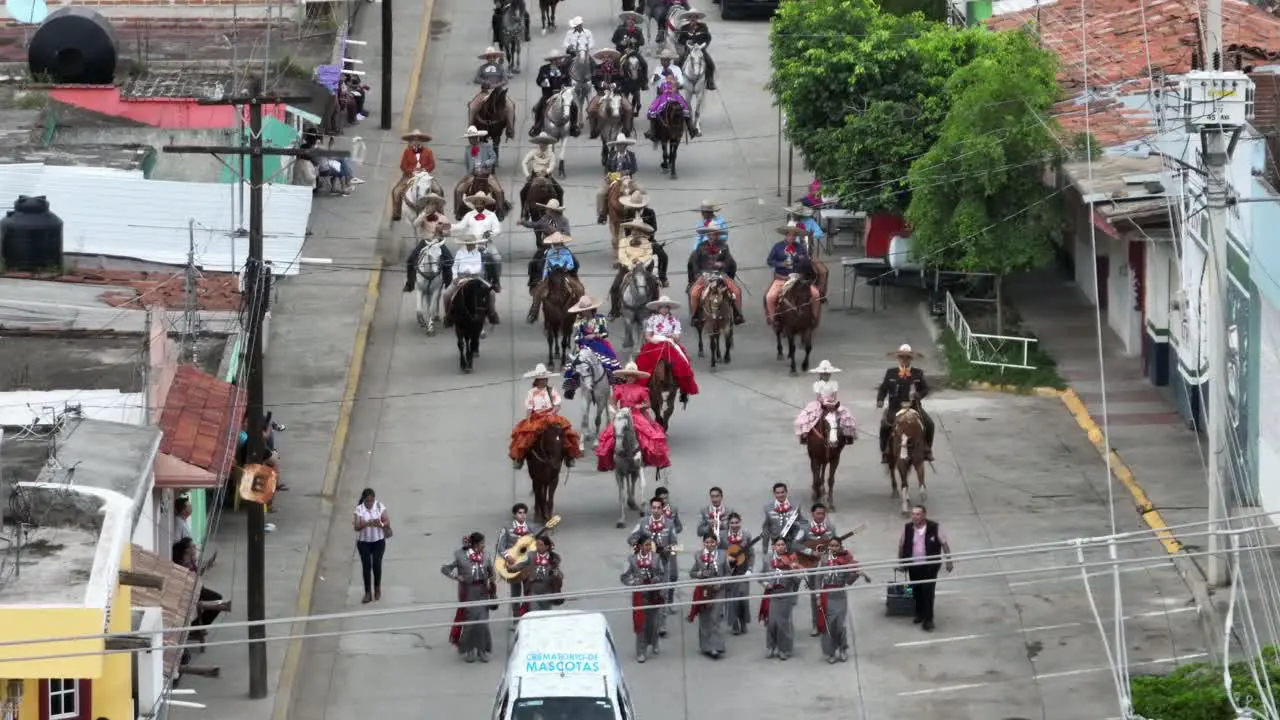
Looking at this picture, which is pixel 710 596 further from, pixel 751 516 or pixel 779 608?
pixel 751 516

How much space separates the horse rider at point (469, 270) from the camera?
4309 centimetres

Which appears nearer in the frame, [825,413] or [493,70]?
[825,413]

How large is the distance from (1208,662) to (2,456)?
41.3 feet

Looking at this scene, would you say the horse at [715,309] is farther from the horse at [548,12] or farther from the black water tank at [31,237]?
the horse at [548,12]

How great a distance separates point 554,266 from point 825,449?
7.02 metres

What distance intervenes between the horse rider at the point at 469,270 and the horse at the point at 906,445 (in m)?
7.83

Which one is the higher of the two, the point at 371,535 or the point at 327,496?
the point at 371,535

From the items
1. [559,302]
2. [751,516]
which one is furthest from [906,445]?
[559,302]

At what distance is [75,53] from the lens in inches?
1971

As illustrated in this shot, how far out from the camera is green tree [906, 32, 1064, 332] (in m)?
43.6

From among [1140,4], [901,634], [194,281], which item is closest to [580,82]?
[1140,4]

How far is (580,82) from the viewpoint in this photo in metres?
54.1

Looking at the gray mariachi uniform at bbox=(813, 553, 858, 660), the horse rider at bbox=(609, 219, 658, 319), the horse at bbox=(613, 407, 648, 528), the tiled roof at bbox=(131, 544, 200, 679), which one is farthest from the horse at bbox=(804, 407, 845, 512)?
the tiled roof at bbox=(131, 544, 200, 679)

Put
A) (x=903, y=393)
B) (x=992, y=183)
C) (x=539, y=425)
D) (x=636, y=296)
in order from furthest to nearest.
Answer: (x=992, y=183) → (x=636, y=296) → (x=903, y=393) → (x=539, y=425)
